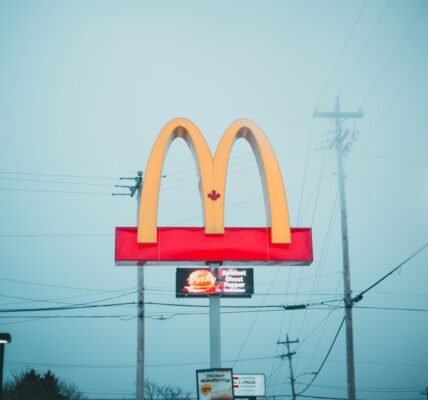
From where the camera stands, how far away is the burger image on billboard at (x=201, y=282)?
54.6 ft

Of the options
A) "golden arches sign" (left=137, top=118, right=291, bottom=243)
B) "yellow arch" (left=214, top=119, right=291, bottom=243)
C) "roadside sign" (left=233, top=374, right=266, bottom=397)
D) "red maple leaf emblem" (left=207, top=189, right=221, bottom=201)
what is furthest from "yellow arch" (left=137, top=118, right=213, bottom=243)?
"roadside sign" (left=233, top=374, right=266, bottom=397)

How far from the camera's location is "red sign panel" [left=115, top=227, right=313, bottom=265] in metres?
16.5

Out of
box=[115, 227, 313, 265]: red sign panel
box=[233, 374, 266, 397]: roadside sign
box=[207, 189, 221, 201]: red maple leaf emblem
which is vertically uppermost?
box=[207, 189, 221, 201]: red maple leaf emblem

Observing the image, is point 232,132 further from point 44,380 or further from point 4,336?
point 44,380

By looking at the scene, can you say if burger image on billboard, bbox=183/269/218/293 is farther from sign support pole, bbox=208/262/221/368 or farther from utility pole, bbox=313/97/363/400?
utility pole, bbox=313/97/363/400

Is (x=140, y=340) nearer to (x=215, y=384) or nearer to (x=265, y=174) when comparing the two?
(x=215, y=384)

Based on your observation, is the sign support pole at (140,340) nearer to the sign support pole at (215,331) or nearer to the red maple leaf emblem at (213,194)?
the sign support pole at (215,331)

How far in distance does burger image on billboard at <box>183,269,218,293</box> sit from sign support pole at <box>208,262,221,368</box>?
0.94ft

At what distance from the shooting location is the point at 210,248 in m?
16.7

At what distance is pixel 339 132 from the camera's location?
83.5 feet

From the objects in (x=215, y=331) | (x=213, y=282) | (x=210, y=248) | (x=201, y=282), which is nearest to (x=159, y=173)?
(x=210, y=248)

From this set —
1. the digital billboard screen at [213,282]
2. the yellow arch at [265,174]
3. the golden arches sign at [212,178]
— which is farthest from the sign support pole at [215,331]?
the yellow arch at [265,174]

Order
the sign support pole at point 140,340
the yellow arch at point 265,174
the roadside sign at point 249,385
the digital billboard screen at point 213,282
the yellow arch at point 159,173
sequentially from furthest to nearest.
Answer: the roadside sign at point 249,385 → the sign support pole at point 140,340 → the digital billboard screen at point 213,282 → the yellow arch at point 265,174 → the yellow arch at point 159,173

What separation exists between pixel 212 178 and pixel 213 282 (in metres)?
3.07
